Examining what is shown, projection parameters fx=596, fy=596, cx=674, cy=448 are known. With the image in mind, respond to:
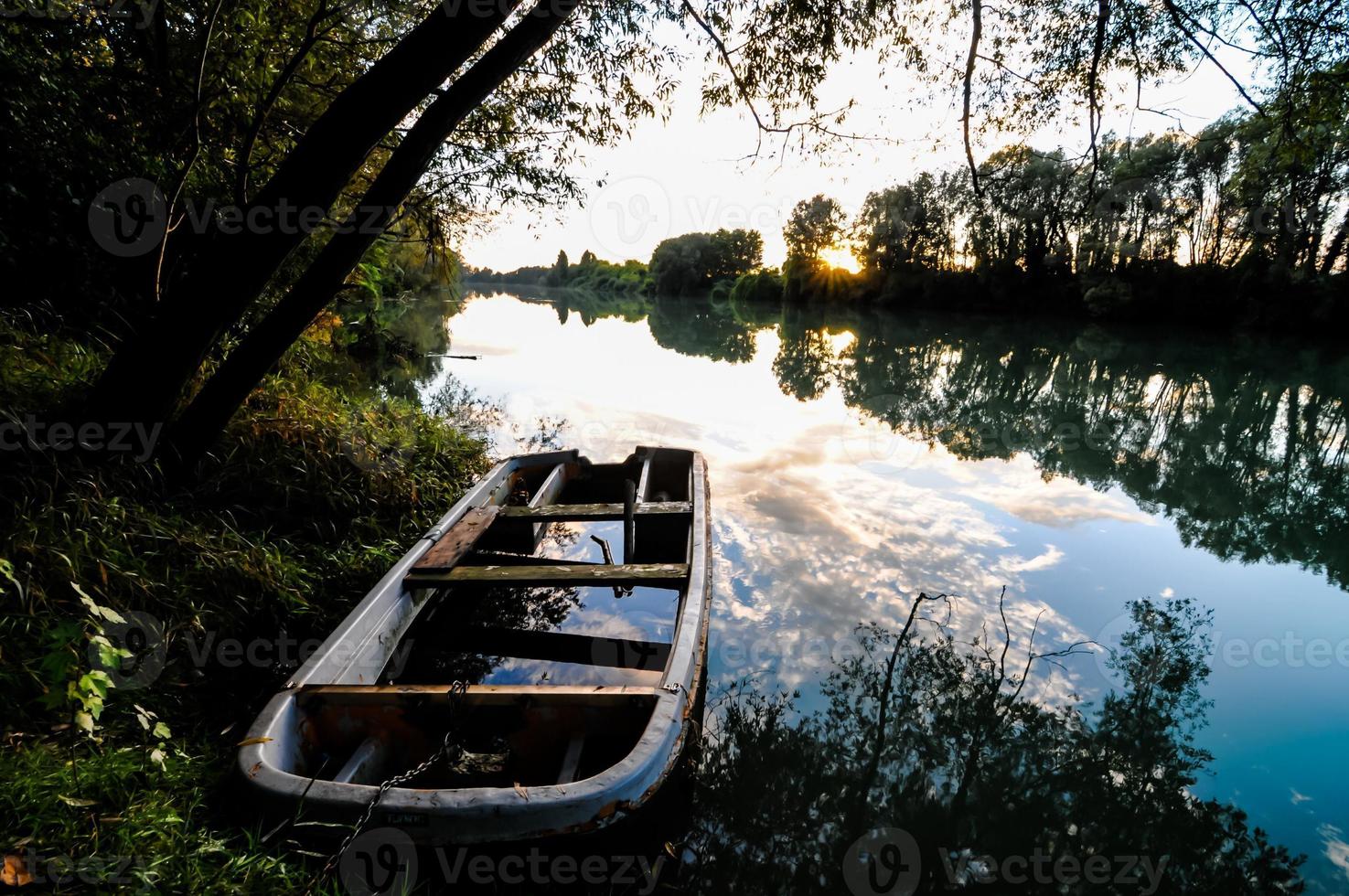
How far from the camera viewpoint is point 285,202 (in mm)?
3219

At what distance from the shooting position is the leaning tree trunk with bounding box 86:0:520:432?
126 inches

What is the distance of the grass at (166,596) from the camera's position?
1.78 metres

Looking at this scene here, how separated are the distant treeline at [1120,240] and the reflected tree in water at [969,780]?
11.6 feet

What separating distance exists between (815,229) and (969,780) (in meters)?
43.3

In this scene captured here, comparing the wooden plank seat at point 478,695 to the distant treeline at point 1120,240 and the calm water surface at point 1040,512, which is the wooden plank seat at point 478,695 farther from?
the distant treeline at point 1120,240

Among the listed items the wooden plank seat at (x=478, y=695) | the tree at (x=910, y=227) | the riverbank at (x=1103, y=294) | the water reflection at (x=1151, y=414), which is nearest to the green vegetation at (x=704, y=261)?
the riverbank at (x=1103, y=294)

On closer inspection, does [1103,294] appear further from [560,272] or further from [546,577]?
[560,272]

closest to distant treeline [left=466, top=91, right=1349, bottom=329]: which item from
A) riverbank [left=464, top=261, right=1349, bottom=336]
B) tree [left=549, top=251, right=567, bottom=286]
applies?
riverbank [left=464, top=261, right=1349, bottom=336]

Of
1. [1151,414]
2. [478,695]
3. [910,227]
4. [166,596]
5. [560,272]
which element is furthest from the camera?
[560,272]

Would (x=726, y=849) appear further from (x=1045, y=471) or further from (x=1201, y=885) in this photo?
(x=1045, y=471)

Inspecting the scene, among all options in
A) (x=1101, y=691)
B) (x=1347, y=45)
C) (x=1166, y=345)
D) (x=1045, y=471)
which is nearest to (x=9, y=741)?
(x=1101, y=691)

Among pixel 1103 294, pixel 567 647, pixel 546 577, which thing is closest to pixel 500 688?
pixel 546 577

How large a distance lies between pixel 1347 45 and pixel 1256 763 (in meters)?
5.04

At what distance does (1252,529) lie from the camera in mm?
6047
